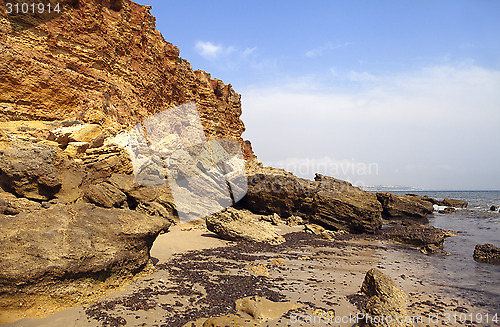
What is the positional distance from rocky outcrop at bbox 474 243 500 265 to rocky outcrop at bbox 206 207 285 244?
724cm

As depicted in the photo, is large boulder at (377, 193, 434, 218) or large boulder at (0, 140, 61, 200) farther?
large boulder at (377, 193, 434, 218)

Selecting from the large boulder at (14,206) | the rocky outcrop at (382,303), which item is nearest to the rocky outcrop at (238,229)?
the rocky outcrop at (382,303)

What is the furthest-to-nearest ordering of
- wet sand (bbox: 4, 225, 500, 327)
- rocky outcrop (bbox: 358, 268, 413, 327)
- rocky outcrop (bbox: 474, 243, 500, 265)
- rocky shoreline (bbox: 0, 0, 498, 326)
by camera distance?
rocky outcrop (bbox: 474, 243, 500, 265)
rocky shoreline (bbox: 0, 0, 498, 326)
wet sand (bbox: 4, 225, 500, 327)
rocky outcrop (bbox: 358, 268, 413, 327)

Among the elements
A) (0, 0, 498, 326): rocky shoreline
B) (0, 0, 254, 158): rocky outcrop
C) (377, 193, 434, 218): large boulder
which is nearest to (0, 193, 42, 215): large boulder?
(0, 0, 498, 326): rocky shoreline

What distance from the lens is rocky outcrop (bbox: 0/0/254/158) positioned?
14148 mm

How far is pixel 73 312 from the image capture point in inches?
171

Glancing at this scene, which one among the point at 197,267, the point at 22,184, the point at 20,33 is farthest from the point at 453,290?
the point at 20,33

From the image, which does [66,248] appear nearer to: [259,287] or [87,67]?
[259,287]

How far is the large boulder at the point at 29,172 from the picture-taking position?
7.37m

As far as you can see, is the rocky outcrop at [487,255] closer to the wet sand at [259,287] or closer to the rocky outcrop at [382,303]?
the wet sand at [259,287]

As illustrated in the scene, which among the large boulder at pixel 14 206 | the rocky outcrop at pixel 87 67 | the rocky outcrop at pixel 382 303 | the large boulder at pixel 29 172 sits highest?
the rocky outcrop at pixel 87 67

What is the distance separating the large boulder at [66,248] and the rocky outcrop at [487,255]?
11.4m

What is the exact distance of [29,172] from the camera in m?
7.53

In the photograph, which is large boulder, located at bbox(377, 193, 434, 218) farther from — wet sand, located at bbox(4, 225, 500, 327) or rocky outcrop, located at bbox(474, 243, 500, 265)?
wet sand, located at bbox(4, 225, 500, 327)
